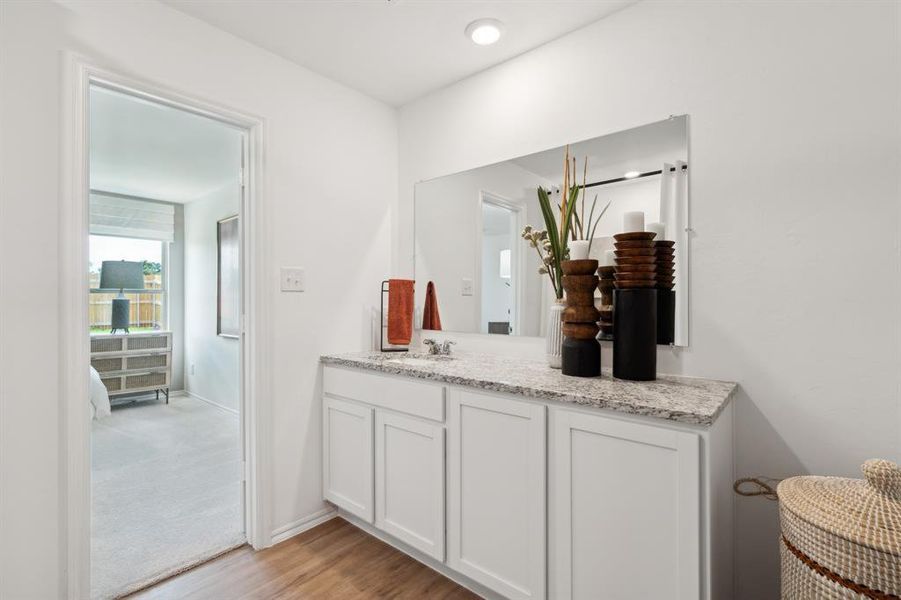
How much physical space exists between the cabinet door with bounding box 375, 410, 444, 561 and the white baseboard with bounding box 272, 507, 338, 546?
17.9 inches

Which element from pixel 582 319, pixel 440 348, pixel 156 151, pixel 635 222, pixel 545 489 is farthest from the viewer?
pixel 156 151

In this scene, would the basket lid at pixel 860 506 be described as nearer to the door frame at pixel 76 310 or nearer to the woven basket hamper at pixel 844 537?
the woven basket hamper at pixel 844 537

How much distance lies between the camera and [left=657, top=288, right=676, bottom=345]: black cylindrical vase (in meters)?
1.66

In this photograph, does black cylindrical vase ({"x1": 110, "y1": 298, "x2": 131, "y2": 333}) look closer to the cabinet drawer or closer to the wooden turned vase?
the cabinet drawer

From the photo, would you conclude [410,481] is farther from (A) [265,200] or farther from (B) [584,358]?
(A) [265,200]

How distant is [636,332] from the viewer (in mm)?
1512

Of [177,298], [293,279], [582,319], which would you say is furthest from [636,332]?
[177,298]

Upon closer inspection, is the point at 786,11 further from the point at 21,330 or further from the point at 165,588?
the point at 165,588

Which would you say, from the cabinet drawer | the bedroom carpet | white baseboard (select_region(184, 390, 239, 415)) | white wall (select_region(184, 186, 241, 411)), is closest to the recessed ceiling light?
the cabinet drawer

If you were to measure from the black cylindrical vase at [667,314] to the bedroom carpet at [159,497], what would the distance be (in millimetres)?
2161

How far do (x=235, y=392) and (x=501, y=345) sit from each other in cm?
352

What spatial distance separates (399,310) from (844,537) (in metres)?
1.96

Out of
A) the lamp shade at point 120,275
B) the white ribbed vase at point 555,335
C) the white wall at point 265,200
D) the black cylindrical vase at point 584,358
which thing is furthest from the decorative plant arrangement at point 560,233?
the lamp shade at point 120,275

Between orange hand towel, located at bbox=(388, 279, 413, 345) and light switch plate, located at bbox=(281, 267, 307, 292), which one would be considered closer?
light switch plate, located at bbox=(281, 267, 307, 292)
